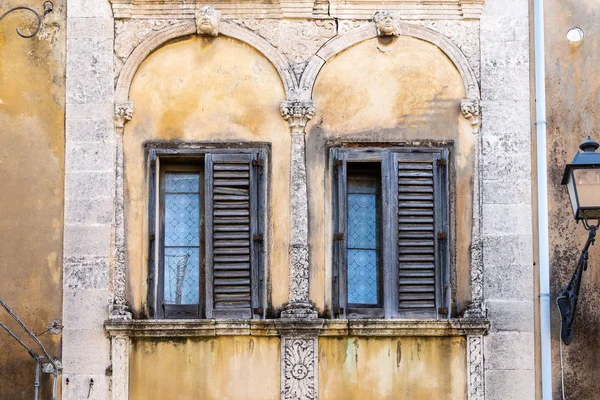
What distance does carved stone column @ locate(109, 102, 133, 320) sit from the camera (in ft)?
42.5

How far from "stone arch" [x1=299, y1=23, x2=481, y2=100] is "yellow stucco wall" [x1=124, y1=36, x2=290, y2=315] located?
1.02ft

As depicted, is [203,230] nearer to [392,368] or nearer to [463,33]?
[392,368]

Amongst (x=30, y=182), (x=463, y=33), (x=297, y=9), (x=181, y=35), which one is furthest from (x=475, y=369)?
(x=30, y=182)

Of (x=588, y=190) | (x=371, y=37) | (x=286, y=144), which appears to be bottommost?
(x=588, y=190)

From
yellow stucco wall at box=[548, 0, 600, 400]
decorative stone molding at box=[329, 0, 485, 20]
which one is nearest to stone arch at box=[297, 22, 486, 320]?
decorative stone molding at box=[329, 0, 485, 20]

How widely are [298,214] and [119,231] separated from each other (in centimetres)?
162

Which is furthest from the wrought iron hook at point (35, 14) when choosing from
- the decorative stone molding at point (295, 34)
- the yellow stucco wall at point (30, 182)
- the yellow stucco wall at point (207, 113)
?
the decorative stone molding at point (295, 34)

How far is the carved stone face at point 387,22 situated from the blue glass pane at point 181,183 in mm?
2171

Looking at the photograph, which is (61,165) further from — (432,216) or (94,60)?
(432,216)

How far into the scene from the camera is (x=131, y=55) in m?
13.4

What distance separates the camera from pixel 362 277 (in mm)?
13250

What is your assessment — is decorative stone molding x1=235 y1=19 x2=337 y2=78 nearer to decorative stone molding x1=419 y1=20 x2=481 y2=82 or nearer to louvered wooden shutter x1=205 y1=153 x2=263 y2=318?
decorative stone molding x1=419 y1=20 x2=481 y2=82

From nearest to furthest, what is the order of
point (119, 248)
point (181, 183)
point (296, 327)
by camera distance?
point (296, 327) < point (119, 248) < point (181, 183)

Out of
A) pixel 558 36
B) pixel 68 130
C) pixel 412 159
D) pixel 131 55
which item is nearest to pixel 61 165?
pixel 68 130
